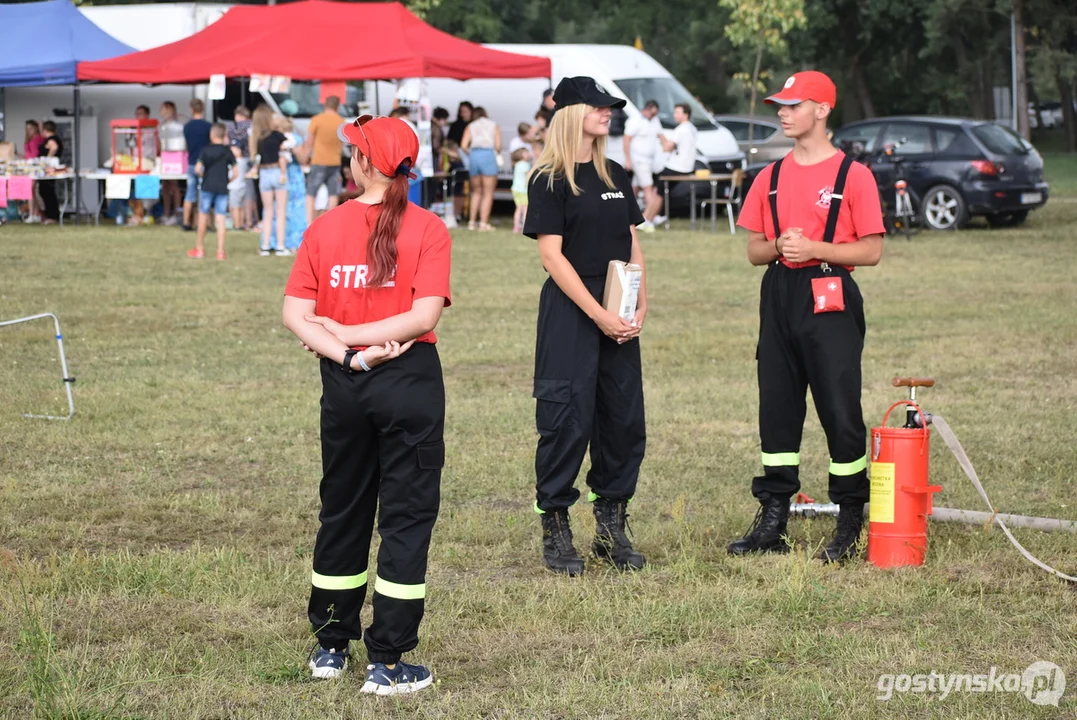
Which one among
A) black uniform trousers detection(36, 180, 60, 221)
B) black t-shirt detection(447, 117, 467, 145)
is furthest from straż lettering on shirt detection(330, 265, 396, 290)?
black uniform trousers detection(36, 180, 60, 221)

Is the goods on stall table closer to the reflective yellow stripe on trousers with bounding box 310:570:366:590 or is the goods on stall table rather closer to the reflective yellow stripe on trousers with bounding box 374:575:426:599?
the reflective yellow stripe on trousers with bounding box 310:570:366:590

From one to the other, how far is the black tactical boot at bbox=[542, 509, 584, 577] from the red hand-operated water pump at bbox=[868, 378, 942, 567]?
1.20 meters

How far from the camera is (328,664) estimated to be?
4590 mm

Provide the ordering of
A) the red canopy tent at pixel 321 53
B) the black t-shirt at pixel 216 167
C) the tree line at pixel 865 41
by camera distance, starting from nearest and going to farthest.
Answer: the black t-shirt at pixel 216 167 → the red canopy tent at pixel 321 53 → the tree line at pixel 865 41

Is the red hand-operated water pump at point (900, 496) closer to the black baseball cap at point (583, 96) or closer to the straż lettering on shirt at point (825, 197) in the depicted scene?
the straż lettering on shirt at point (825, 197)

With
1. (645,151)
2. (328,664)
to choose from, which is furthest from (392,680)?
(645,151)

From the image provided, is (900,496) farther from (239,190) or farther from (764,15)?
(764,15)

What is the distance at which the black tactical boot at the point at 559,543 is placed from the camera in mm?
5824

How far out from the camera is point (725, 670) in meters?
4.69

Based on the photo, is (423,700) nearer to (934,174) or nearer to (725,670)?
(725,670)

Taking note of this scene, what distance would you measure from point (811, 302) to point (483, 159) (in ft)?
56.3

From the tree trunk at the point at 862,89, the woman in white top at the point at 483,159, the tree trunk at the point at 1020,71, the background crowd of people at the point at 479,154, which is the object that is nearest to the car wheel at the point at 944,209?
the background crowd of people at the point at 479,154

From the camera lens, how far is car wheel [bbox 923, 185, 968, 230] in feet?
70.4

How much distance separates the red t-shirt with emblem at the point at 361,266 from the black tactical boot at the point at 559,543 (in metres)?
1.68
